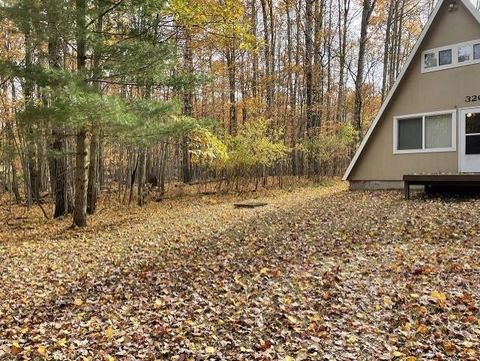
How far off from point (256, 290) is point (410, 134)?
1027 cm

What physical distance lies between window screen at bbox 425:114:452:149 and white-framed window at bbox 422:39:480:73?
1594mm

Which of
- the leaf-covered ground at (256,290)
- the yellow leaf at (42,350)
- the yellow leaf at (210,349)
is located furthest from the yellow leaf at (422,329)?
the yellow leaf at (42,350)

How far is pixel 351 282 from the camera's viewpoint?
19.1 ft

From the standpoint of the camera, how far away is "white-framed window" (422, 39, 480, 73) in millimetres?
12564

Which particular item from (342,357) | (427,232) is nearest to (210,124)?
(427,232)

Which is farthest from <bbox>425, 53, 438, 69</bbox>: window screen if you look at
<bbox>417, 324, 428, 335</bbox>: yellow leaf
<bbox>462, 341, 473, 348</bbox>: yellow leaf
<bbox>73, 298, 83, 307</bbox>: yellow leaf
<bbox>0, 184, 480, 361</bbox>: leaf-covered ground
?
<bbox>73, 298, 83, 307</bbox>: yellow leaf

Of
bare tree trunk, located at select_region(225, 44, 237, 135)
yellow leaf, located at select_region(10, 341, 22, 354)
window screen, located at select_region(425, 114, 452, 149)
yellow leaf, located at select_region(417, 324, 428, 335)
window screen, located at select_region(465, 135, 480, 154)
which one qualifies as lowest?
yellow leaf, located at select_region(10, 341, 22, 354)

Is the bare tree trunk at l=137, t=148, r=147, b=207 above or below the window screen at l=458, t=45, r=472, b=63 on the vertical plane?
below

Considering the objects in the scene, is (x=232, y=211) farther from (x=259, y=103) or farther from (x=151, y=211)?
(x=259, y=103)

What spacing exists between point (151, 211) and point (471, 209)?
393 inches

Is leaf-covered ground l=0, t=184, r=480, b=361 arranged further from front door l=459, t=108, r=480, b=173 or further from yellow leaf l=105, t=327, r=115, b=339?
front door l=459, t=108, r=480, b=173

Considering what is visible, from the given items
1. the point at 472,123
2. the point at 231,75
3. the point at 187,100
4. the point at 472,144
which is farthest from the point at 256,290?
the point at 231,75

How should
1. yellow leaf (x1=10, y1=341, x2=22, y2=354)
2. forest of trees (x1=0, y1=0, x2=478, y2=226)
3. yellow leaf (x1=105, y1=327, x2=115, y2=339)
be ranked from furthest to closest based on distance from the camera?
forest of trees (x1=0, y1=0, x2=478, y2=226) → yellow leaf (x1=105, y1=327, x2=115, y2=339) → yellow leaf (x1=10, y1=341, x2=22, y2=354)

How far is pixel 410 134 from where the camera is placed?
45.4ft
